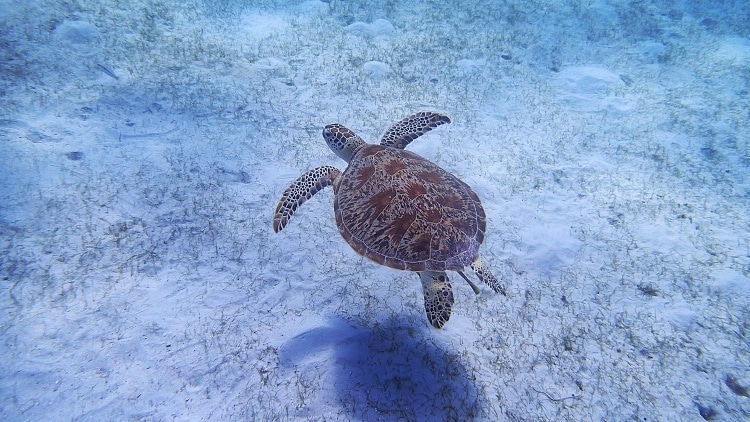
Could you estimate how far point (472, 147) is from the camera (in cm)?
573

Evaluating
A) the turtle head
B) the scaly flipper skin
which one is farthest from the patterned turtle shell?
the scaly flipper skin

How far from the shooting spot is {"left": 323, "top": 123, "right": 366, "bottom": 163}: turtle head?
178 inches

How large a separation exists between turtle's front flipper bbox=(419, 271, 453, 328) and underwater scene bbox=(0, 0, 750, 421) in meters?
0.02

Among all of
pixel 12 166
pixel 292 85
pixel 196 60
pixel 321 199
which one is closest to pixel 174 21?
pixel 196 60

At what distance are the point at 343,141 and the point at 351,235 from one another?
166cm

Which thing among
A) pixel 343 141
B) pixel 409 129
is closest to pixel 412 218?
pixel 343 141

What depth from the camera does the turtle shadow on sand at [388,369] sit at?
3035 mm

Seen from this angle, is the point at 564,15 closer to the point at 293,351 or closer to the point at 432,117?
the point at 432,117

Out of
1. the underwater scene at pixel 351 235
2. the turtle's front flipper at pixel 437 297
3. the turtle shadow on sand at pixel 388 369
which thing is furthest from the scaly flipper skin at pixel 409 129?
the turtle shadow on sand at pixel 388 369

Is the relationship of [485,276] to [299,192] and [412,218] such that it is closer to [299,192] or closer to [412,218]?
[412,218]

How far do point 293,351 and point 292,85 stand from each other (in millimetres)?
5108

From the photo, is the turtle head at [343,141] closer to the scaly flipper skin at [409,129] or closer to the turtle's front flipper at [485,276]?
the scaly flipper skin at [409,129]

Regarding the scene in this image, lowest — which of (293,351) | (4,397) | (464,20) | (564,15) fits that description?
(4,397)

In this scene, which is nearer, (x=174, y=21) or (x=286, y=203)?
(x=286, y=203)
